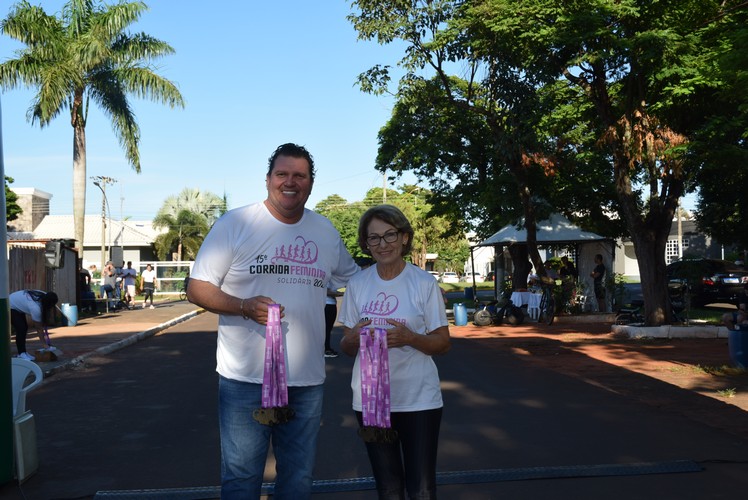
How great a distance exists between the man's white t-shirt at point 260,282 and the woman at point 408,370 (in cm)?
22

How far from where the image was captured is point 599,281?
24.0 m

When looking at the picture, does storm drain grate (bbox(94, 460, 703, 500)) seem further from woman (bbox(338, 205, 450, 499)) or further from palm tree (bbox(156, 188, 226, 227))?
palm tree (bbox(156, 188, 226, 227))

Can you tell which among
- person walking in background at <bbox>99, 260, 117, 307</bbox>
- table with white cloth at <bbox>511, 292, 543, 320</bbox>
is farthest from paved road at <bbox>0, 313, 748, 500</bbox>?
person walking in background at <bbox>99, 260, 117, 307</bbox>

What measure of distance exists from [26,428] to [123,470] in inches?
31.2

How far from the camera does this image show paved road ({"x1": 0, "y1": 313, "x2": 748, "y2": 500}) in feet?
18.4

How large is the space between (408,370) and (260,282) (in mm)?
759

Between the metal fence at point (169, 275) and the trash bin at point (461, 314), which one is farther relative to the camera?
the metal fence at point (169, 275)

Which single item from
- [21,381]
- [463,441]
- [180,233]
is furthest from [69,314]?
[180,233]

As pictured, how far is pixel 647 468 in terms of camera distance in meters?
5.96

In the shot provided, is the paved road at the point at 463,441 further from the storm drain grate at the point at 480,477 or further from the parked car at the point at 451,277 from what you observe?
the parked car at the point at 451,277

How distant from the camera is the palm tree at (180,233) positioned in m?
63.3

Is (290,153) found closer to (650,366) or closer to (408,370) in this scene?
(408,370)

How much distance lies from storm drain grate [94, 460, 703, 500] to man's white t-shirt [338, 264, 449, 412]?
2.14 meters

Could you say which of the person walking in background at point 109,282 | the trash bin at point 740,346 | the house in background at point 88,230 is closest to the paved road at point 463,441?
the trash bin at point 740,346
